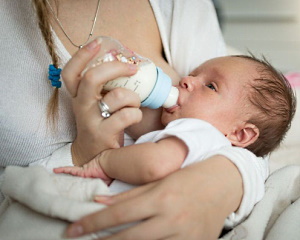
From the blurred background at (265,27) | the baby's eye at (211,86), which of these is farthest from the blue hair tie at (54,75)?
the blurred background at (265,27)

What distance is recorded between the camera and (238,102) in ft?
3.40

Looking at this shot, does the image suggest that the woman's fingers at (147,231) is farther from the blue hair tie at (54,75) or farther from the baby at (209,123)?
the blue hair tie at (54,75)

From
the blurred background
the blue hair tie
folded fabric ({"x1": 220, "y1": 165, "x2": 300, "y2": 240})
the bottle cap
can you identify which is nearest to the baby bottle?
the bottle cap

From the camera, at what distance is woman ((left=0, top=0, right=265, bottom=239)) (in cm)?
73

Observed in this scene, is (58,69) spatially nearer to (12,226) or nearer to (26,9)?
(26,9)

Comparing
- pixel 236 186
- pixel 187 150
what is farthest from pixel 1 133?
pixel 236 186

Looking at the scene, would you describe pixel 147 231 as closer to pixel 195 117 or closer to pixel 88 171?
pixel 88 171

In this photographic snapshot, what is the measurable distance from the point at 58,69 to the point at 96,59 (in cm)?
12

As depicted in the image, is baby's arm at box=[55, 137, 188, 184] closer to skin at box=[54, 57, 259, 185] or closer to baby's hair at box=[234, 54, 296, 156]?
skin at box=[54, 57, 259, 185]

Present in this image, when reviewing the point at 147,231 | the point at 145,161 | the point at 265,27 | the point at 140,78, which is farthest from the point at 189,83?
the point at 265,27

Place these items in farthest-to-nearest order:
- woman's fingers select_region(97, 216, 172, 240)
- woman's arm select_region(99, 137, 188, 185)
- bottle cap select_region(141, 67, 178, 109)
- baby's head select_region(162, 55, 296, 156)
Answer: baby's head select_region(162, 55, 296, 156) → bottle cap select_region(141, 67, 178, 109) → woman's arm select_region(99, 137, 188, 185) → woman's fingers select_region(97, 216, 172, 240)

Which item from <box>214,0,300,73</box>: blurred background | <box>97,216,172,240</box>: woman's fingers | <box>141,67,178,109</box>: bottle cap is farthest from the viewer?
<box>214,0,300,73</box>: blurred background

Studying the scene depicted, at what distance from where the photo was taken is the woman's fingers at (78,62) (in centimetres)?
81

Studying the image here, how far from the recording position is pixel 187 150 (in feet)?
2.80
